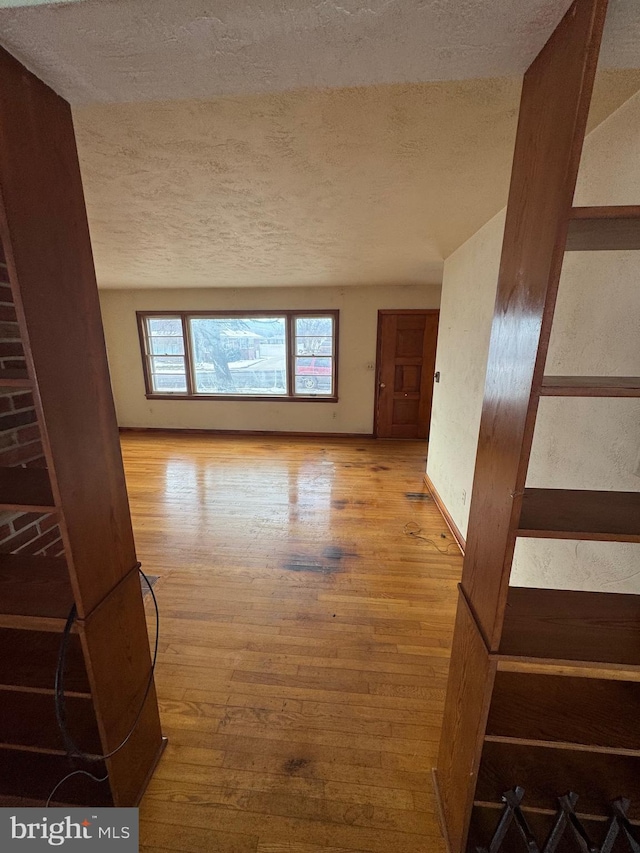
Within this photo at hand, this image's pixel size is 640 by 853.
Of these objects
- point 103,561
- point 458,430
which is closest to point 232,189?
point 103,561

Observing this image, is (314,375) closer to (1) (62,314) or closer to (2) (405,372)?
(2) (405,372)

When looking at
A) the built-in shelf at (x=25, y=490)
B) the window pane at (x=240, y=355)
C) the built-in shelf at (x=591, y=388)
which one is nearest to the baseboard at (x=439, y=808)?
the built-in shelf at (x=591, y=388)

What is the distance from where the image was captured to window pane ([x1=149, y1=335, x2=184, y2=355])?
5363mm

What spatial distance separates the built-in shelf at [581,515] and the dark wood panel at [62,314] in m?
1.09

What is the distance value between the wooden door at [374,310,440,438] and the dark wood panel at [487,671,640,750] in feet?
14.1

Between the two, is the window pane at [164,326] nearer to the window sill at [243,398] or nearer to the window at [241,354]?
the window at [241,354]

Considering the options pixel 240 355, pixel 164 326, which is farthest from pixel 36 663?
pixel 164 326

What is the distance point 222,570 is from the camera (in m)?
2.33

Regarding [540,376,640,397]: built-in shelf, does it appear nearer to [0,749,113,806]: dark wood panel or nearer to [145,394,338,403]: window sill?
[0,749,113,806]: dark wood panel

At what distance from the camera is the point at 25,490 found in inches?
36.3

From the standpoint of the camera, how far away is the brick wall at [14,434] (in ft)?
3.96

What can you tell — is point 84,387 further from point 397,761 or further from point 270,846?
point 397,761

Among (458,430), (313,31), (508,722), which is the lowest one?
(508,722)

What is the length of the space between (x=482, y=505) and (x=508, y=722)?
60 cm
